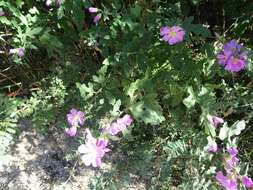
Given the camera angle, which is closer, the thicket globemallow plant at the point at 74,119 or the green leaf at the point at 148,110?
the green leaf at the point at 148,110

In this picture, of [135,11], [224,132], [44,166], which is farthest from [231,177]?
[44,166]

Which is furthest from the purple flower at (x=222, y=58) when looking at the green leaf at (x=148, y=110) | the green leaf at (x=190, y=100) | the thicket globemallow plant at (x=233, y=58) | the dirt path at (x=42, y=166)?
the dirt path at (x=42, y=166)

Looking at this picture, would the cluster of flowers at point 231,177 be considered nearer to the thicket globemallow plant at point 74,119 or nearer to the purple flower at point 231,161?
the purple flower at point 231,161

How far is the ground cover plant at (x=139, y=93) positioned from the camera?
2004 millimetres

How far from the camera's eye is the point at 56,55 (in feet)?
8.18

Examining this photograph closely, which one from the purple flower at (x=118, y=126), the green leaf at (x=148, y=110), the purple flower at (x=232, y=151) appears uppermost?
the green leaf at (x=148, y=110)

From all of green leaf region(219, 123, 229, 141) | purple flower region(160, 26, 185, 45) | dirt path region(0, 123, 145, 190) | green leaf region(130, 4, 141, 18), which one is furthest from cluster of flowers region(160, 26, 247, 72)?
dirt path region(0, 123, 145, 190)

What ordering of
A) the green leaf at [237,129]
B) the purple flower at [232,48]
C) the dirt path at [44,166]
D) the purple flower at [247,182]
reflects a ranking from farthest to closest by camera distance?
the dirt path at [44,166], the purple flower at [232,48], the green leaf at [237,129], the purple flower at [247,182]

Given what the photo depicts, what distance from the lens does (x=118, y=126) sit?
1994mm

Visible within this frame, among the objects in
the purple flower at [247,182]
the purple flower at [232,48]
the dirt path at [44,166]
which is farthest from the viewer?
the dirt path at [44,166]

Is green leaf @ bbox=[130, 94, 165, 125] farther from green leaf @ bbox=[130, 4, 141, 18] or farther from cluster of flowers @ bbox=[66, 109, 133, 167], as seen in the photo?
green leaf @ bbox=[130, 4, 141, 18]

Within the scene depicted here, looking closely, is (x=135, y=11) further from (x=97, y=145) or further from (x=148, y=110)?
(x=97, y=145)

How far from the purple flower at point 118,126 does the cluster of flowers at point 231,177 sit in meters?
0.43

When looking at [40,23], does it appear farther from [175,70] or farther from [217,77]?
[217,77]
